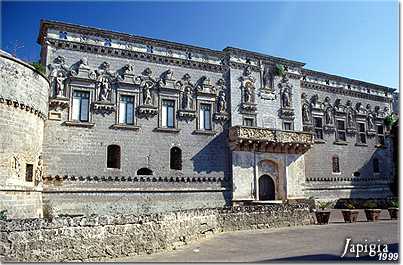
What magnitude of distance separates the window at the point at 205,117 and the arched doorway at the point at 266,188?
5593mm

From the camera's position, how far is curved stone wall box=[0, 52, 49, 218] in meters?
14.9

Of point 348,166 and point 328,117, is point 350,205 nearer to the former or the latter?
point 348,166

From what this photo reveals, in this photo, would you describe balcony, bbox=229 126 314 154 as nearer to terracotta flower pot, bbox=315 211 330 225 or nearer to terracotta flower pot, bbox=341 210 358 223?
terracotta flower pot, bbox=315 211 330 225

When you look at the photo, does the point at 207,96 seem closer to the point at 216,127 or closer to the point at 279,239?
the point at 216,127

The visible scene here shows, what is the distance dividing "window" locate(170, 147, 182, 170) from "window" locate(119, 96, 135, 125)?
10.8 feet

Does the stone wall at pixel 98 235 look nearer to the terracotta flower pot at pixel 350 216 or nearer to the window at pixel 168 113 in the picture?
the terracotta flower pot at pixel 350 216

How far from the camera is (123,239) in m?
11.0

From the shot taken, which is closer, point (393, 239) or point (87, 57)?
point (393, 239)

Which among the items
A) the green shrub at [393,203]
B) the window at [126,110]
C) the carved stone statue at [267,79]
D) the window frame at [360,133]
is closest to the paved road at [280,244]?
A: the window at [126,110]

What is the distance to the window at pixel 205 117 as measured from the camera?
24031 mm

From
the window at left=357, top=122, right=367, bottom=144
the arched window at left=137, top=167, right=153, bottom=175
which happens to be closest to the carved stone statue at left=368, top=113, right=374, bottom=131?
the window at left=357, top=122, right=367, bottom=144

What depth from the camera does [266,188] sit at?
2588cm

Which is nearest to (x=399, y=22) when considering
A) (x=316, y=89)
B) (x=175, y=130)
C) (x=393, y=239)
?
(x=393, y=239)

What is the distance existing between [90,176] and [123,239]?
949 centimetres
